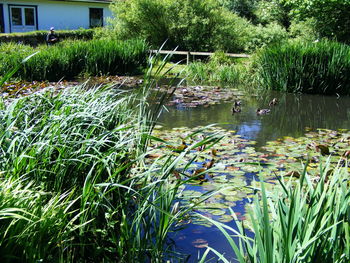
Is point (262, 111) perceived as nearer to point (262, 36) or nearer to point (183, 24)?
point (183, 24)

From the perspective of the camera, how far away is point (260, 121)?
833cm

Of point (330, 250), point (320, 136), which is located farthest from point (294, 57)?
point (330, 250)

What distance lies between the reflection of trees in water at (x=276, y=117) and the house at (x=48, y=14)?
22066 mm

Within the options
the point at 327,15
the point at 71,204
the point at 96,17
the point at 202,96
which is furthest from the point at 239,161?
the point at 96,17

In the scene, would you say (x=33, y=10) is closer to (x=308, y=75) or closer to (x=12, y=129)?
(x=308, y=75)

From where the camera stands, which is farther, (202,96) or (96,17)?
(96,17)

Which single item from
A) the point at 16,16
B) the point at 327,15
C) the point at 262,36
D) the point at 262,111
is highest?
the point at 327,15

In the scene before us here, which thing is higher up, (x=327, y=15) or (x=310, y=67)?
(x=327, y=15)

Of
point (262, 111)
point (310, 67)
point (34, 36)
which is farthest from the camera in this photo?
point (34, 36)

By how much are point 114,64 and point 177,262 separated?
1197 cm

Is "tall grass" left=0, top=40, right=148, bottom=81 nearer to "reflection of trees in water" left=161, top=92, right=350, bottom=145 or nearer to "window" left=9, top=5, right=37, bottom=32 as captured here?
"reflection of trees in water" left=161, top=92, right=350, bottom=145

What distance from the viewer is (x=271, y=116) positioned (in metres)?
8.91

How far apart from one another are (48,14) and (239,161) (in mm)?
27020

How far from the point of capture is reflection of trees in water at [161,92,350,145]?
7637 mm
